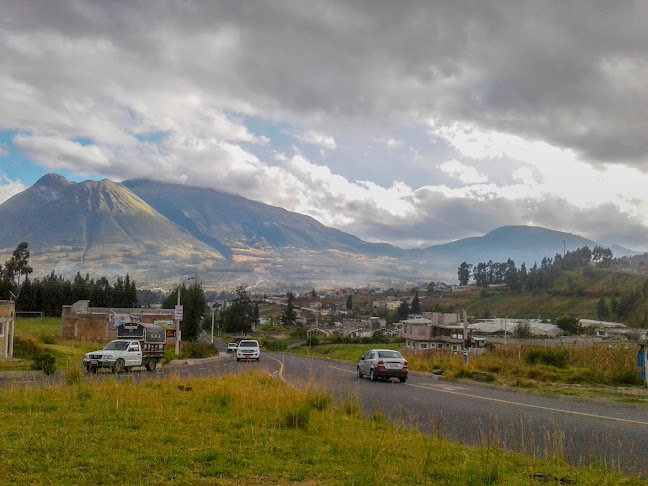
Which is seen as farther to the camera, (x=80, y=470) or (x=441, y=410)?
(x=441, y=410)

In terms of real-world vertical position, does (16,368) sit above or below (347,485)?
below

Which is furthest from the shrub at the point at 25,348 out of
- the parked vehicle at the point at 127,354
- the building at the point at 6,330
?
the parked vehicle at the point at 127,354

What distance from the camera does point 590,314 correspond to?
361ft

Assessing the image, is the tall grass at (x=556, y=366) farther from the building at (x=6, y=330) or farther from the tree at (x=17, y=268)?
the tree at (x=17, y=268)

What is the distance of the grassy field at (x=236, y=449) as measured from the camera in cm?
672

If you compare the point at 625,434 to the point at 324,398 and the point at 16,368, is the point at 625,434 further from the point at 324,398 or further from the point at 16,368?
the point at 16,368

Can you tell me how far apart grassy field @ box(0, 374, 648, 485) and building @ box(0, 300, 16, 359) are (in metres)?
27.6

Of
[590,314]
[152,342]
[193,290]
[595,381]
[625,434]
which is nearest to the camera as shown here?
[625,434]

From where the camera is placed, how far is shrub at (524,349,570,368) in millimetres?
31031

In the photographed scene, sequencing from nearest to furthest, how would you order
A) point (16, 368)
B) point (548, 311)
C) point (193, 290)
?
point (16, 368), point (193, 290), point (548, 311)

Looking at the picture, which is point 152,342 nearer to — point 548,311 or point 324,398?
point 324,398

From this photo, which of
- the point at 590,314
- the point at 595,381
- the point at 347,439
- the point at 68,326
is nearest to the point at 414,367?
the point at 595,381

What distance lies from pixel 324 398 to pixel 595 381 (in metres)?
16.2

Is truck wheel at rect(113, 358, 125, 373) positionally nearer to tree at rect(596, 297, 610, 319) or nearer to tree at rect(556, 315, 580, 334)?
tree at rect(556, 315, 580, 334)
